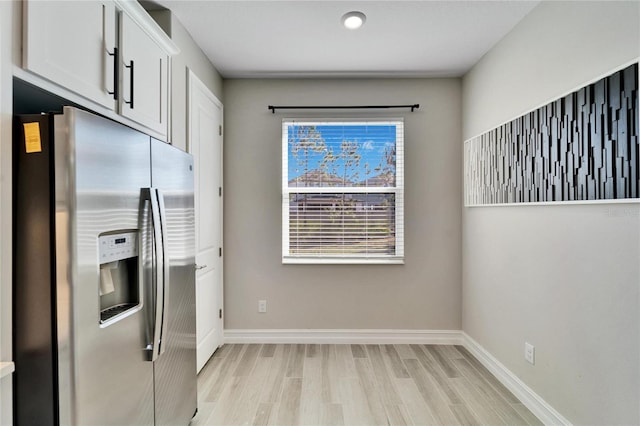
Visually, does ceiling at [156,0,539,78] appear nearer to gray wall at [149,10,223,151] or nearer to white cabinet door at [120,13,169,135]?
gray wall at [149,10,223,151]

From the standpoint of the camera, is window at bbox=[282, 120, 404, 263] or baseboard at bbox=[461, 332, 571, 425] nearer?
baseboard at bbox=[461, 332, 571, 425]

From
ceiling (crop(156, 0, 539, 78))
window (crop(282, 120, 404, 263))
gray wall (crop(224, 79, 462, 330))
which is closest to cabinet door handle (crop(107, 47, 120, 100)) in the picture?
ceiling (crop(156, 0, 539, 78))

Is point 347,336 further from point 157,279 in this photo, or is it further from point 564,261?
point 157,279

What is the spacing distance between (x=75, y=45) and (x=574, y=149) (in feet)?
7.97

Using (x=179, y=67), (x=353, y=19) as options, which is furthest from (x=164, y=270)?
(x=353, y=19)

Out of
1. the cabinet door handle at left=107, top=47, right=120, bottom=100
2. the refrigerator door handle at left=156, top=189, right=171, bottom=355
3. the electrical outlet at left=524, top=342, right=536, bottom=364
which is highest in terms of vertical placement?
Answer: the cabinet door handle at left=107, top=47, right=120, bottom=100

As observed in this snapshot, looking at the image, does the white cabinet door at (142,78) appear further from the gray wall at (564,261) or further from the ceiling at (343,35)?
the gray wall at (564,261)

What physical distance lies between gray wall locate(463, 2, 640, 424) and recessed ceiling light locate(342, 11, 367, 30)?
111 cm

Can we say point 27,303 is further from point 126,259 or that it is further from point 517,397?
point 517,397

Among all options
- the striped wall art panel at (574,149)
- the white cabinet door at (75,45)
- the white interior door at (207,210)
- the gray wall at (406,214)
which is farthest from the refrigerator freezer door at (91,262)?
the striped wall art panel at (574,149)

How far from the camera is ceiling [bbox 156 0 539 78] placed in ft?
7.23

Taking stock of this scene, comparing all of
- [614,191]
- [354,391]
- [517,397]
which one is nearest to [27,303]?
[354,391]

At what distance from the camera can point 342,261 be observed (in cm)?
336

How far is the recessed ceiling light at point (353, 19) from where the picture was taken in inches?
89.4
